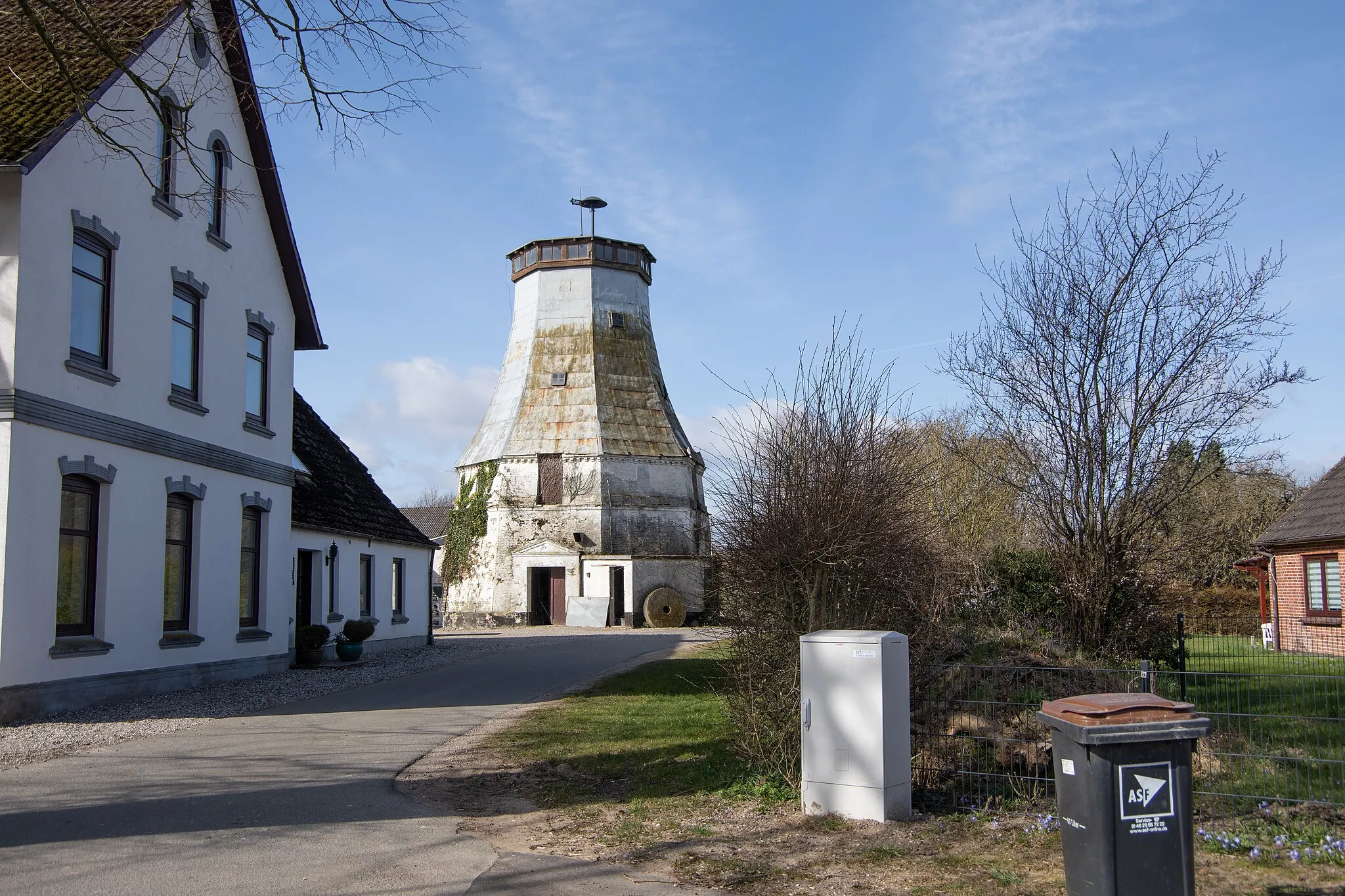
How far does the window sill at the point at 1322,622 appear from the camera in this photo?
864 inches

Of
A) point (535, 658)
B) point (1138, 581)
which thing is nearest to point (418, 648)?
point (535, 658)

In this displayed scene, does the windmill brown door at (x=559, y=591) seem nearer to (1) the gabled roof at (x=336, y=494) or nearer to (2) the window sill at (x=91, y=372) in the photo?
(1) the gabled roof at (x=336, y=494)

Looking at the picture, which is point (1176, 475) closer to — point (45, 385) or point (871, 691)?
point (871, 691)

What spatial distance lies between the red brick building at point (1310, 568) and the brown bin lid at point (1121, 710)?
60.8 feet

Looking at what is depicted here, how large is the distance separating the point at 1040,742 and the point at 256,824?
6146mm

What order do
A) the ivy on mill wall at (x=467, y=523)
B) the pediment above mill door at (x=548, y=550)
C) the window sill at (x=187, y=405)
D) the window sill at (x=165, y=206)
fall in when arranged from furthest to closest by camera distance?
1. the ivy on mill wall at (x=467, y=523)
2. the pediment above mill door at (x=548, y=550)
3. the window sill at (x=187, y=405)
4. the window sill at (x=165, y=206)

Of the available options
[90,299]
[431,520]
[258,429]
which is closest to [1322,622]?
[258,429]

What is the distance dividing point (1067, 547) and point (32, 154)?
1330 centimetres

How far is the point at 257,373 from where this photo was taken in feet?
63.7

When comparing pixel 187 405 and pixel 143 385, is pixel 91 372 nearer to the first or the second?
pixel 143 385

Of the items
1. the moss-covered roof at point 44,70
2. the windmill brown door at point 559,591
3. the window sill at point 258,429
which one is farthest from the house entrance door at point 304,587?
the windmill brown door at point 559,591

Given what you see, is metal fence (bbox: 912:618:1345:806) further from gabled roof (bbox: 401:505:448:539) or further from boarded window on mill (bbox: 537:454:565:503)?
gabled roof (bbox: 401:505:448:539)

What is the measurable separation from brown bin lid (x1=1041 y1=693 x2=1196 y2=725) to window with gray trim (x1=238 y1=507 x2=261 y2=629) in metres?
15.9

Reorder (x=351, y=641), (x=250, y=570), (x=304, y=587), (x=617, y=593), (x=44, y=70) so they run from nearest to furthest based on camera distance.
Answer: (x=44, y=70)
(x=250, y=570)
(x=351, y=641)
(x=304, y=587)
(x=617, y=593)
